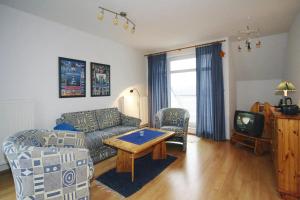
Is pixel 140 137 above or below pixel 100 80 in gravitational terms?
below

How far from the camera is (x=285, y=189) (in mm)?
1933

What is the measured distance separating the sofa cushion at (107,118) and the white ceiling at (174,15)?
183 centimetres

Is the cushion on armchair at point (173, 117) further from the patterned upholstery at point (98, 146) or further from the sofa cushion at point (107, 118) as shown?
the patterned upholstery at point (98, 146)

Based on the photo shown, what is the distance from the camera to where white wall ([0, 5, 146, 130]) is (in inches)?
102

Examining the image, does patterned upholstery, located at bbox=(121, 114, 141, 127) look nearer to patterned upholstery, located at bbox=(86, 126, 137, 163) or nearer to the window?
patterned upholstery, located at bbox=(86, 126, 137, 163)

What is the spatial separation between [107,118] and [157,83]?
→ 7.13 ft

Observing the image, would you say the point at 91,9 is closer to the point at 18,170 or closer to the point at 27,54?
the point at 27,54

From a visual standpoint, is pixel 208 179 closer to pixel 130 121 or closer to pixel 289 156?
pixel 289 156

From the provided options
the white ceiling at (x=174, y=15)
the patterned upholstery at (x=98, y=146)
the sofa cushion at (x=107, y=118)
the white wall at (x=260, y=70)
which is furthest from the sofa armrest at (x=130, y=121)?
the white wall at (x=260, y=70)

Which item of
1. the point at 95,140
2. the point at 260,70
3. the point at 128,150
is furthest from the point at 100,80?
the point at 260,70

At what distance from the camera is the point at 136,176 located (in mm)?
2490

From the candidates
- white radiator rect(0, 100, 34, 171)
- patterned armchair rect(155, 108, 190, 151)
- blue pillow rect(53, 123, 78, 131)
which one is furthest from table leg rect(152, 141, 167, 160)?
white radiator rect(0, 100, 34, 171)

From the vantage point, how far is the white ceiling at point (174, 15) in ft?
8.12

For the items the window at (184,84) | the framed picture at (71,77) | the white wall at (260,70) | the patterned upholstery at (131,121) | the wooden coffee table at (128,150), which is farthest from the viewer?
the window at (184,84)
